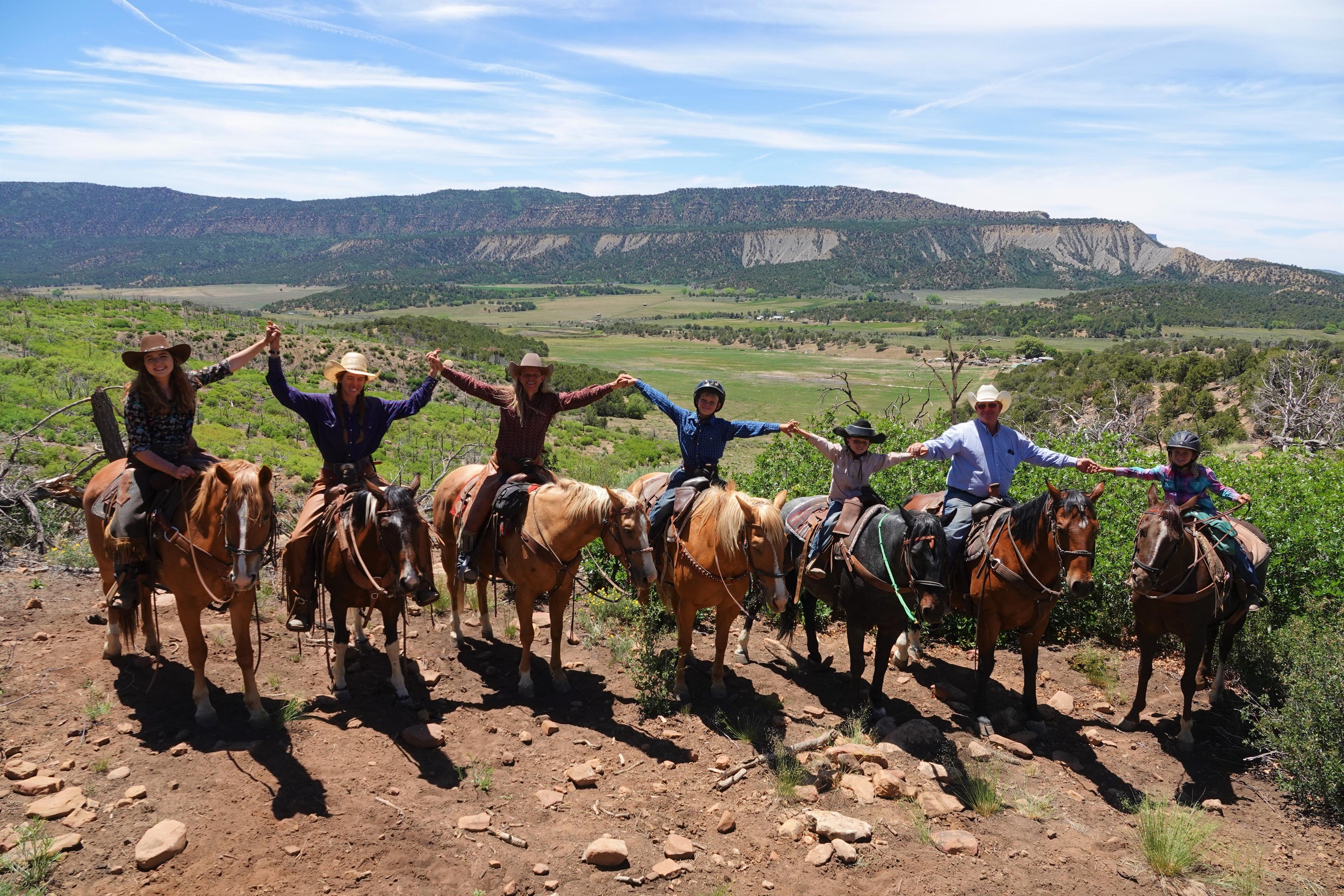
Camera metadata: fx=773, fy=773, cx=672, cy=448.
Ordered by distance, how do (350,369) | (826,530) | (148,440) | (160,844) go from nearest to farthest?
1. (160,844)
2. (148,440)
3. (350,369)
4. (826,530)

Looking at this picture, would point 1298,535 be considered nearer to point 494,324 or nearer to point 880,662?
point 880,662

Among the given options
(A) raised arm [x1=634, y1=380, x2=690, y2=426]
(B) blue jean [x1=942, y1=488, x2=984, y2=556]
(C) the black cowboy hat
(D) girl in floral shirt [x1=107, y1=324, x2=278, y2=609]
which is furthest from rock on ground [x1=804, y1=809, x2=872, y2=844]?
(D) girl in floral shirt [x1=107, y1=324, x2=278, y2=609]

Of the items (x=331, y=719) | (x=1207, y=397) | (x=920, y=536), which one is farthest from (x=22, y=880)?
(x=1207, y=397)

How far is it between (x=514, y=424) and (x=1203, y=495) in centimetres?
680

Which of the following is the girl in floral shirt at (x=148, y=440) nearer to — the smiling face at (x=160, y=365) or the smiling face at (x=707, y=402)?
the smiling face at (x=160, y=365)

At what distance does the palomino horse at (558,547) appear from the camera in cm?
696

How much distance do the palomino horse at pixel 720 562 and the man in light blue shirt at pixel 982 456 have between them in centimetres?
175

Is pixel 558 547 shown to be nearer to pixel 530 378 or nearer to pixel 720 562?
pixel 720 562

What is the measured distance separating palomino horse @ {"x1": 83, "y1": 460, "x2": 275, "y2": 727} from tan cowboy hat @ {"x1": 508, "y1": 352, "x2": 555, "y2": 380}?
246cm

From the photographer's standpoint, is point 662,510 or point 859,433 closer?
point 859,433

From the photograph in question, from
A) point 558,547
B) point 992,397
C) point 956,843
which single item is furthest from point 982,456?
point 558,547

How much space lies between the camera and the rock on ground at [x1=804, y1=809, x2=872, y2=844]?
5.61m

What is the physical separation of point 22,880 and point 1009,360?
54.5m

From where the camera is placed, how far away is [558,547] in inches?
287
